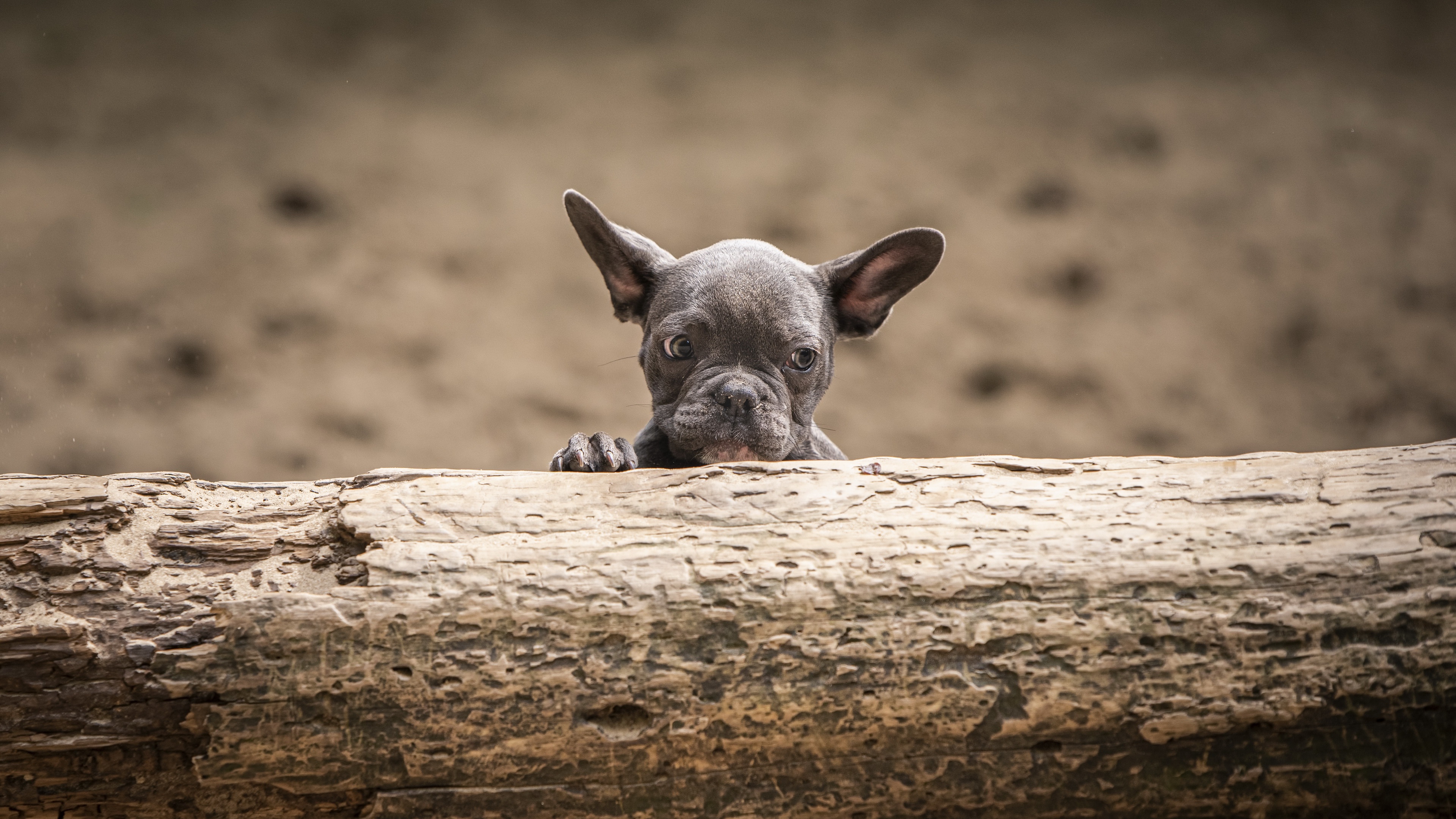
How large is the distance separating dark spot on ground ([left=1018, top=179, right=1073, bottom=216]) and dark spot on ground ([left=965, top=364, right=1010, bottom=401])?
4.33ft

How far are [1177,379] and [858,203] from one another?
2916 mm

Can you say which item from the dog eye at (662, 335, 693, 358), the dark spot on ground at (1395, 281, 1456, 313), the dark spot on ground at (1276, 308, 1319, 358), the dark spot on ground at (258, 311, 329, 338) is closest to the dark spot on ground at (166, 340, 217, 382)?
the dark spot on ground at (258, 311, 329, 338)

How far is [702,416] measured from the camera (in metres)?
2.99

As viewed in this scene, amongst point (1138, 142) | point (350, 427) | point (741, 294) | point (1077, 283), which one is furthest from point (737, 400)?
point (1138, 142)

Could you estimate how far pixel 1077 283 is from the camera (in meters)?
7.35

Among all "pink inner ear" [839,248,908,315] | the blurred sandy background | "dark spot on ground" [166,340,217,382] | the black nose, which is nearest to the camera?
the black nose

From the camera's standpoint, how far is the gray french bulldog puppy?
3.00m

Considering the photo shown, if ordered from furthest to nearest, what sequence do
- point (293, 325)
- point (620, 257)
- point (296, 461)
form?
1. point (293, 325)
2. point (296, 461)
3. point (620, 257)

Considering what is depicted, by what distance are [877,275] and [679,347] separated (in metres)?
0.88

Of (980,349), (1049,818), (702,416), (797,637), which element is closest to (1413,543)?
(1049,818)

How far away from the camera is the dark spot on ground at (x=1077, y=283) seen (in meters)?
7.33

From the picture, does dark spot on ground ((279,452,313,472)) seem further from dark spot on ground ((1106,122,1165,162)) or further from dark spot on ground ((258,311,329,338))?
dark spot on ground ((1106,122,1165,162))

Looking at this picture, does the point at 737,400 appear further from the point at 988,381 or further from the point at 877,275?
the point at 988,381

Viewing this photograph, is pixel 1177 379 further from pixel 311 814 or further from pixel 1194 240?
pixel 311 814
